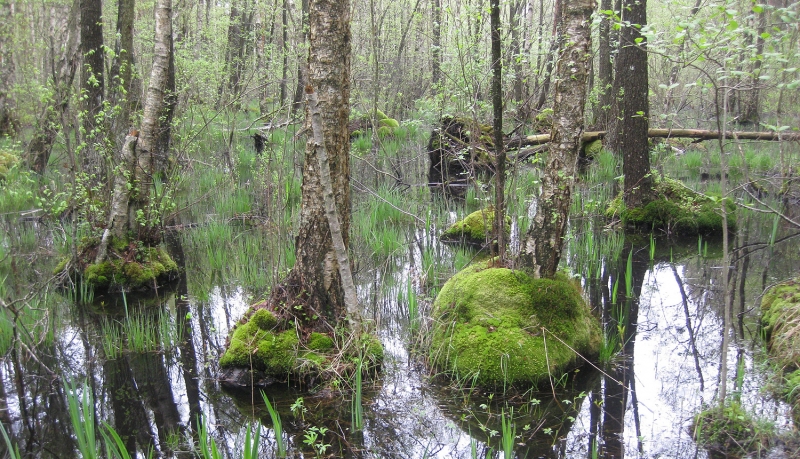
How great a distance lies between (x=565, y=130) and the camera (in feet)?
14.1

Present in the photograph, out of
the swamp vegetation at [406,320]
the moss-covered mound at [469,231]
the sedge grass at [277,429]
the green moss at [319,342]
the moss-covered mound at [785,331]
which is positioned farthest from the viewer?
the moss-covered mound at [469,231]

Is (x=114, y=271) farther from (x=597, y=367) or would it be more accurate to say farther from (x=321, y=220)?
(x=597, y=367)

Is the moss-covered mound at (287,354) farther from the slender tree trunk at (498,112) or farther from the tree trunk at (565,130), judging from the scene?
the tree trunk at (565,130)

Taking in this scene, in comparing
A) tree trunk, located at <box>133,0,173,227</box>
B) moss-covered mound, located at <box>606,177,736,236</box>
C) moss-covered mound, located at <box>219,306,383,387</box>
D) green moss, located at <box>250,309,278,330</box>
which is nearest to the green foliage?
moss-covered mound, located at <box>219,306,383,387</box>

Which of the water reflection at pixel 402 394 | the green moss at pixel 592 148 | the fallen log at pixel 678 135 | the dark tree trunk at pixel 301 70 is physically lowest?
the water reflection at pixel 402 394

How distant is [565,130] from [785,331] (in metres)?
2.34

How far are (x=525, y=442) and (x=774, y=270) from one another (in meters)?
4.90

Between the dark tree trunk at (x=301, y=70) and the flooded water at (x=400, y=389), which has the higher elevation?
the dark tree trunk at (x=301, y=70)

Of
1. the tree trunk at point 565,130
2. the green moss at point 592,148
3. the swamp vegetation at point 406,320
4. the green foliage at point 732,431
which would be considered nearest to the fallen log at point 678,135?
the green moss at point 592,148

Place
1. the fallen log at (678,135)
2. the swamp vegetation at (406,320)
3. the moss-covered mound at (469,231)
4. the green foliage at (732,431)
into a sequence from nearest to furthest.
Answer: the green foliage at (732,431) < the swamp vegetation at (406,320) < the moss-covered mound at (469,231) < the fallen log at (678,135)

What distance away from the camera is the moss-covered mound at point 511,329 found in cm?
427

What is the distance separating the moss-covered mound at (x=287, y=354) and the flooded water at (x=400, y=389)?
0.14 meters

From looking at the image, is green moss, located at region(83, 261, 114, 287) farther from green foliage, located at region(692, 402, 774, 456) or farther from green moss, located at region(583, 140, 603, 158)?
green moss, located at region(583, 140, 603, 158)

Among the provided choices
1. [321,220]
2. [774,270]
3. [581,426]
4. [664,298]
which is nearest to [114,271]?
[321,220]
